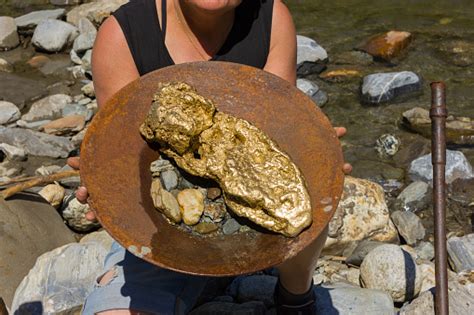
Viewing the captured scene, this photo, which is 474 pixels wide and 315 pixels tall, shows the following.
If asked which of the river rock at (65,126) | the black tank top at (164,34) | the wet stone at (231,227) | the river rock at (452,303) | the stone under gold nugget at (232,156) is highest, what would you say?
the black tank top at (164,34)

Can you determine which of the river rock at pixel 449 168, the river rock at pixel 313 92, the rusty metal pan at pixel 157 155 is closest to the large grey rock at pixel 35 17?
the river rock at pixel 313 92

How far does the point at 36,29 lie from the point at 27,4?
58.8 inches

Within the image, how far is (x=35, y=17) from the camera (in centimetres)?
795

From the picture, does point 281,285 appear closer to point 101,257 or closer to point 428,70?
point 101,257

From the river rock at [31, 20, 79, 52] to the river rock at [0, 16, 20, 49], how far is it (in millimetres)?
254

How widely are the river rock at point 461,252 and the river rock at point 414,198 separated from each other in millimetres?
763

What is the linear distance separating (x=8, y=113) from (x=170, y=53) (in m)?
3.56

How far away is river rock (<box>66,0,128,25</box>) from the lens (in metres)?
7.65

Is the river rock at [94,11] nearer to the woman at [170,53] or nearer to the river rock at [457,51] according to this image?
the river rock at [457,51]

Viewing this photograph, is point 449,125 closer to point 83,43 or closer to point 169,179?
point 169,179

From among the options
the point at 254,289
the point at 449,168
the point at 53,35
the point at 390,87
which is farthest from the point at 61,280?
the point at 53,35

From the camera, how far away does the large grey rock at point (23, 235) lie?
354cm

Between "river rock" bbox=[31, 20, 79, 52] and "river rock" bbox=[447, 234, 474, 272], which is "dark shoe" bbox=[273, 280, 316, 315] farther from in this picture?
"river rock" bbox=[31, 20, 79, 52]

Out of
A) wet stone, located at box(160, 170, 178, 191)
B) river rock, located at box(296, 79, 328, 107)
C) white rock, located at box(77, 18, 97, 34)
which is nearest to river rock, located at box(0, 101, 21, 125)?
white rock, located at box(77, 18, 97, 34)
